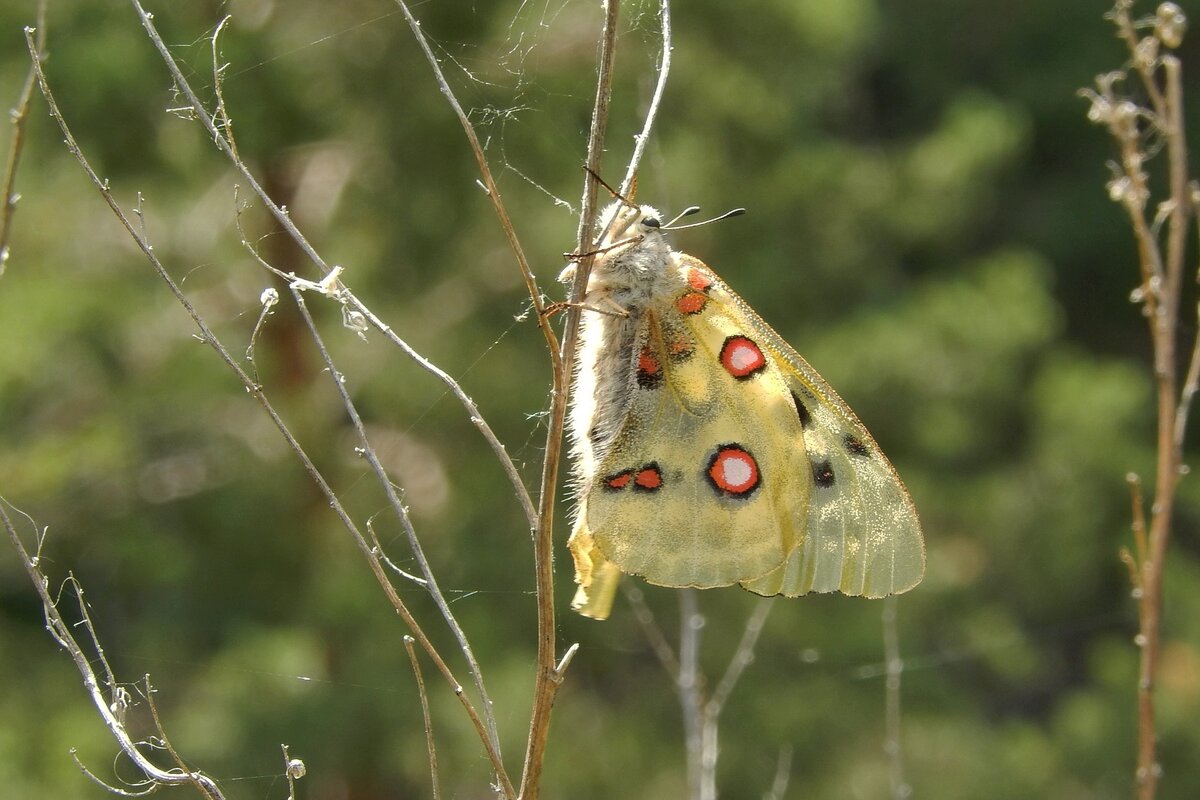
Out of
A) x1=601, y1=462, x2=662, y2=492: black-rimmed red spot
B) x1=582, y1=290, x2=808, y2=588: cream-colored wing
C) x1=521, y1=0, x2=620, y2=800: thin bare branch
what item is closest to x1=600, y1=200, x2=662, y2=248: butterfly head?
x1=582, y1=290, x2=808, y2=588: cream-colored wing

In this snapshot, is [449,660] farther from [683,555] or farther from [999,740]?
[683,555]

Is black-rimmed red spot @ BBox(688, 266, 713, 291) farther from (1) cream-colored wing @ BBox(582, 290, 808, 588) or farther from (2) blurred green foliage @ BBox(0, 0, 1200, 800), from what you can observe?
(2) blurred green foliage @ BBox(0, 0, 1200, 800)

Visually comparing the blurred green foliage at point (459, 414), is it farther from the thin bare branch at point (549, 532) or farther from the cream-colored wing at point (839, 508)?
the thin bare branch at point (549, 532)

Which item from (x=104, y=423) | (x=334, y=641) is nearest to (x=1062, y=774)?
(x=334, y=641)

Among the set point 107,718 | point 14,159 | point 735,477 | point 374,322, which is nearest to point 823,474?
point 735,477

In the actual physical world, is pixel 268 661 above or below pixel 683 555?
below

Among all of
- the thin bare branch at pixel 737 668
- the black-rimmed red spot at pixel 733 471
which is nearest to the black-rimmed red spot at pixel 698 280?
the black-rimmed red spot at pixel 733 471
